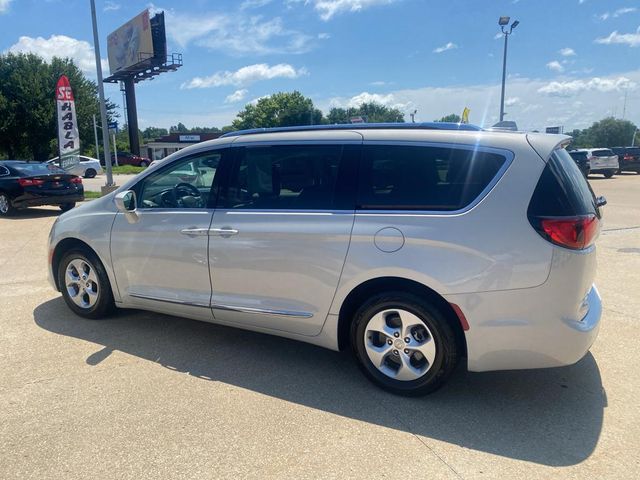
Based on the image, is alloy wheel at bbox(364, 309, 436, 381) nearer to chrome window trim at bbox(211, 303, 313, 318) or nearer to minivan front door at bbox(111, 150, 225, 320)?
chrome window trim at bbox(211, 303, 313, 318)

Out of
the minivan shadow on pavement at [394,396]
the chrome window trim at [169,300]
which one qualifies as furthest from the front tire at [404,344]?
the chrome window trim at [169,300]

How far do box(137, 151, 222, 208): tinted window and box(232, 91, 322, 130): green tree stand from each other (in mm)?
80281

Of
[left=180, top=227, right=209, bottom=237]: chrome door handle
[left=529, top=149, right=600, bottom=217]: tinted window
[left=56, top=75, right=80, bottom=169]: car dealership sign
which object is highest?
[left=56, top=75, right=80, bottom=169]: car dealership sign

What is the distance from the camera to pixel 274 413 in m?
3.04

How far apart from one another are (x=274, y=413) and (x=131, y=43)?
171 feet

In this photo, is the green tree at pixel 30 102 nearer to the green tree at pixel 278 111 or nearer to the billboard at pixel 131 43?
the billboard at pixel 131 43

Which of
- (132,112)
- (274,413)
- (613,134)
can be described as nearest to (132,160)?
(132,112)

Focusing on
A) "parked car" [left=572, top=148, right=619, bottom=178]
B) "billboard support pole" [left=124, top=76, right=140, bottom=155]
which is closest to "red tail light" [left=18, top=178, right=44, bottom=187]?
"parked car" [left=572, top=148, right=619, bottom=178]

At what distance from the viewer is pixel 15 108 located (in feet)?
109

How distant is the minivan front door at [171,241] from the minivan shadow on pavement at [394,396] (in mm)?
Result: 372

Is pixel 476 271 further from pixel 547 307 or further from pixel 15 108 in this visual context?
pixel 15 108

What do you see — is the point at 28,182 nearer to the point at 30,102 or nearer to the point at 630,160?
the point at 30,102

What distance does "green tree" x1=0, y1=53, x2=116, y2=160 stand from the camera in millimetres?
33000

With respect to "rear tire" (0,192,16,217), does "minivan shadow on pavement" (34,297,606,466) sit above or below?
below
